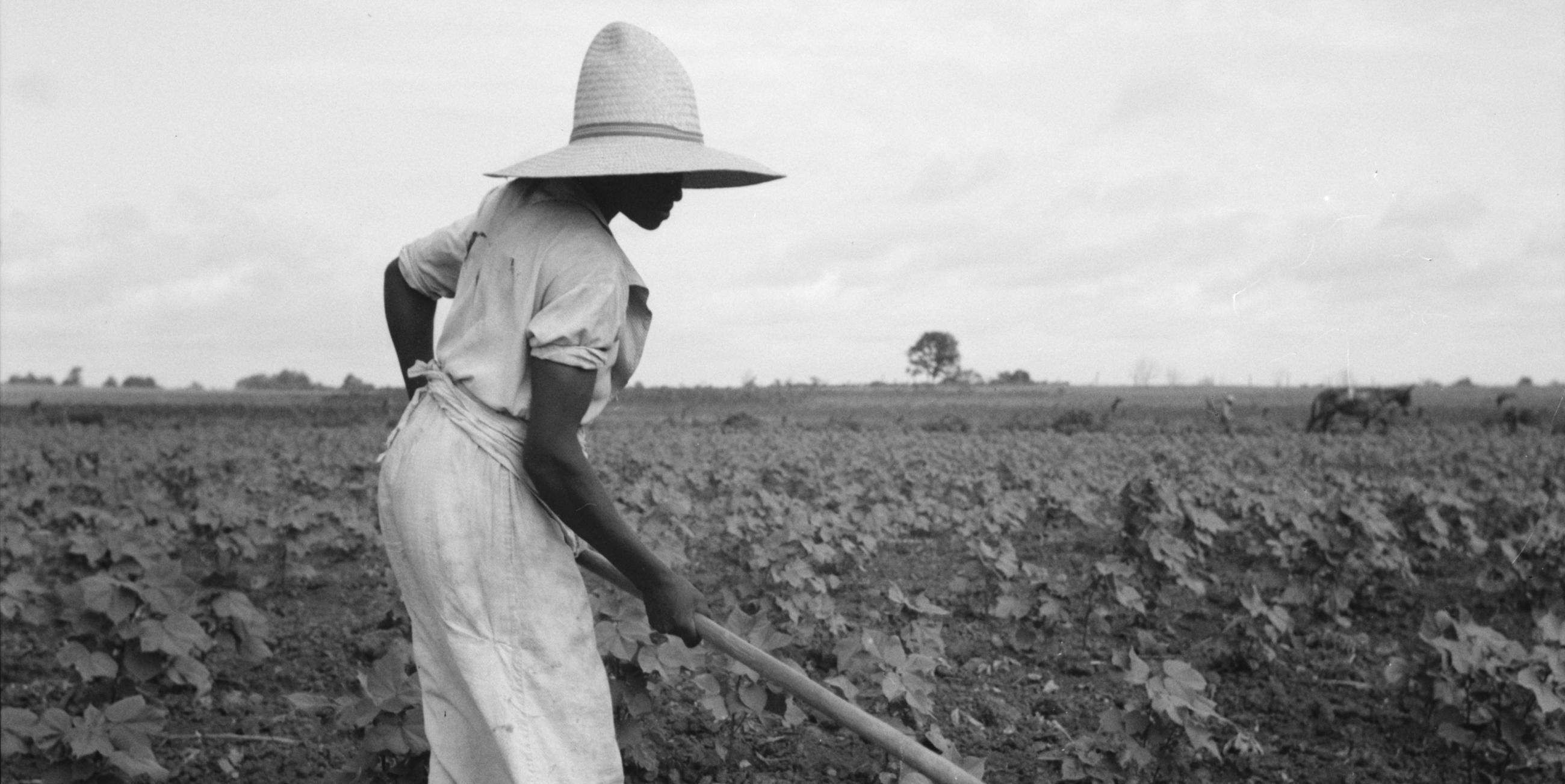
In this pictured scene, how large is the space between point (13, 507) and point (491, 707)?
24.3ft

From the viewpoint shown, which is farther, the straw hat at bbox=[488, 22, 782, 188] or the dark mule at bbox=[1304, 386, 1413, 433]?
the dark mule at bbox=[1304, 386, 1413, 433]

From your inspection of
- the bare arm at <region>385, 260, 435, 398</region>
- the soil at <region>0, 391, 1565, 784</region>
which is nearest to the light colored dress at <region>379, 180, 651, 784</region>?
the bare arm at <region>385, 260, 435, 398</region>

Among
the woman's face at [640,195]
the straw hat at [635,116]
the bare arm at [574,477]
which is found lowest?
the bare arm at [574,477]

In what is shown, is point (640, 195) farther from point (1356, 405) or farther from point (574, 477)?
point (1356, 405)

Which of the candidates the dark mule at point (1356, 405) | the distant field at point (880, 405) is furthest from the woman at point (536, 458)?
the dark mule at point (1356, 405)

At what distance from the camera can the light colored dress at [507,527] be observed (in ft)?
6.20

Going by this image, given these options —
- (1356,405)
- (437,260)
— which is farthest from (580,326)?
(1356,405)

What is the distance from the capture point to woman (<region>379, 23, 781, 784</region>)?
186 cm

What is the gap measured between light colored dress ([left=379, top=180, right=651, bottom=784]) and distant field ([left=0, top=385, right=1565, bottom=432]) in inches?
702

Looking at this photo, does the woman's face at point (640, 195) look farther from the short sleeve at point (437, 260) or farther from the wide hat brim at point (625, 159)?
the short sleeve at point (437, 260)

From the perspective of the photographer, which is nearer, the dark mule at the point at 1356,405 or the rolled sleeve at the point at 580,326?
the rolled sleeve at the point at 580,326

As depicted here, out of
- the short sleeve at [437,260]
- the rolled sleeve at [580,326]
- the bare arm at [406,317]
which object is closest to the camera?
the rolled sleeve at [580,326]

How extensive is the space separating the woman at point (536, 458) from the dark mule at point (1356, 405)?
856 inches

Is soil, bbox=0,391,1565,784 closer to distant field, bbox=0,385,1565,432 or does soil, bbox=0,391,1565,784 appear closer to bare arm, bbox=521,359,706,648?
bare arm, bbox=521,359,706,648
